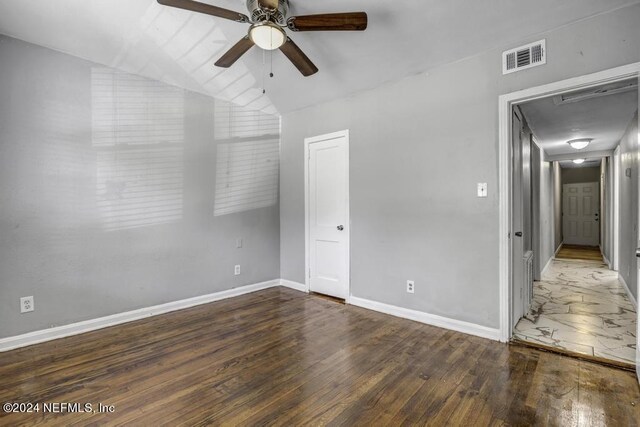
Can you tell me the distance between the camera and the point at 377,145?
3590 mm

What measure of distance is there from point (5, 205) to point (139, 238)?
107cm

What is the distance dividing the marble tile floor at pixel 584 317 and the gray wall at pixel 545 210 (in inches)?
18.7

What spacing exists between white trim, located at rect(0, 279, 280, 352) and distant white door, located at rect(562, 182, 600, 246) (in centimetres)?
960

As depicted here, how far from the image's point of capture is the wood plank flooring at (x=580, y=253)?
282 inches

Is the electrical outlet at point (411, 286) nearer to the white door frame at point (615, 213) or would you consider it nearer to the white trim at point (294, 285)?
the white trim at point (294, 285)

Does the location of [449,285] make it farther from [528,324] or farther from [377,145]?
[377,145]

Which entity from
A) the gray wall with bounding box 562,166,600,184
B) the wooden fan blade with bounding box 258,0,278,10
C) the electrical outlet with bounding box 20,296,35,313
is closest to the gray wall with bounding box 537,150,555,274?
the gray wall with bounding box 562,166,600,184

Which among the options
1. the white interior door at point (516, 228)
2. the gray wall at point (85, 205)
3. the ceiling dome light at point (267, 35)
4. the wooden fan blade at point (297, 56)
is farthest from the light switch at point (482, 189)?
the gray wall at point (85, 205)

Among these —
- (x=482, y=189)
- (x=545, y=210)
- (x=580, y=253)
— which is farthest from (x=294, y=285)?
(x=580, y=253)

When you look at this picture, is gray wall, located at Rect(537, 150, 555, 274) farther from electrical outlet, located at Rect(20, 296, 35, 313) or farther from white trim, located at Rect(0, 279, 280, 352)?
electrical outlet, located at Rect(20, 296, 35, 313)

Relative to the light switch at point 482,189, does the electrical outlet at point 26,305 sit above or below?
below

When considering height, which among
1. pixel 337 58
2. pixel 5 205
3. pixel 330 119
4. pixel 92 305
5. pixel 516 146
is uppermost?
pixel 337 58

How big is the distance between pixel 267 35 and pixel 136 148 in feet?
6.63

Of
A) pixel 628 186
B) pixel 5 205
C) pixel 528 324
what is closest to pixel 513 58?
pixel 528 324
